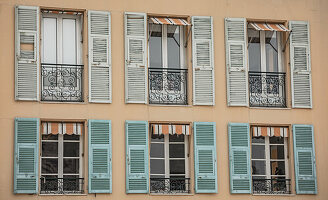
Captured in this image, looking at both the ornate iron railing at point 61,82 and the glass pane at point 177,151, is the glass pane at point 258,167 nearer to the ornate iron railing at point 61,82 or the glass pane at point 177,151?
the glass pane at point 177,151

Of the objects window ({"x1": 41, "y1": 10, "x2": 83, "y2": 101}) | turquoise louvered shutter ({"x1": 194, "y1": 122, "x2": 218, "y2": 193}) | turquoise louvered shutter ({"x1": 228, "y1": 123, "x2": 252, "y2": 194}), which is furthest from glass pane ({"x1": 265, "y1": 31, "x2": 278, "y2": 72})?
window ({"x1": 41, "y1": 10, "x2": 83, "y2": 101})

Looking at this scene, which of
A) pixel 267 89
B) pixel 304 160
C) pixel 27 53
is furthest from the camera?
pixel 267 89

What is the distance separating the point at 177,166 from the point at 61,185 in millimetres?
2732

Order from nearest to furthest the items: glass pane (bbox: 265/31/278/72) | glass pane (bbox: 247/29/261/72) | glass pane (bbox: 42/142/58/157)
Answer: glass pane (bbox: 42/142/58/157) < glass pane (bbox: 247/29/261/72) < glass pane (bbox: 265/31/278/72)

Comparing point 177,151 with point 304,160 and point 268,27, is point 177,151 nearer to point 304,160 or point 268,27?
→ point 304,160

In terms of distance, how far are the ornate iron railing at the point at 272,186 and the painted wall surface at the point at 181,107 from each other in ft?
0.80

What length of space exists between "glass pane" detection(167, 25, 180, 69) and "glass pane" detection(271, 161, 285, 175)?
10.7ft

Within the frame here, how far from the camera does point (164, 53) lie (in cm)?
1903

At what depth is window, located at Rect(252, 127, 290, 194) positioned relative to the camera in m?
18.9

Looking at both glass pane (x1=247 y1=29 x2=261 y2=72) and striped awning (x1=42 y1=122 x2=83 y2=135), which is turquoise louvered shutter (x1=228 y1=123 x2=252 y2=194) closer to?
glass pane (x1=247 y1=29 x2=261 y2=72)

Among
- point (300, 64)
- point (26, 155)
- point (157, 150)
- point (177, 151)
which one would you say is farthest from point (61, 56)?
point (300, 64)

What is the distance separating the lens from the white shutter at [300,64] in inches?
755

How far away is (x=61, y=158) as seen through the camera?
710 inches

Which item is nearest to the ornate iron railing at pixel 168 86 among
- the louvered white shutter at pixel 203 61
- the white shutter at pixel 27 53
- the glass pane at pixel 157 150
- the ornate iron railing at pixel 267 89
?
the louvered white shutter at pixel 203 61
